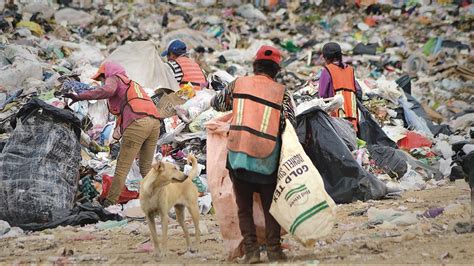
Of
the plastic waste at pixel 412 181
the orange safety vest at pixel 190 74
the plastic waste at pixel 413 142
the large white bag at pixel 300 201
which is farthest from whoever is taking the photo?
the orange safety vest at pixel 190 74

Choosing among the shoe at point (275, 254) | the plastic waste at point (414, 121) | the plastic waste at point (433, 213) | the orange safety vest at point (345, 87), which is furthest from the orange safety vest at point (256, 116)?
the plastic waste at point (414, 121)

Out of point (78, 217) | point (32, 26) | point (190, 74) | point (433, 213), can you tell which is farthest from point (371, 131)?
point (32, 26)

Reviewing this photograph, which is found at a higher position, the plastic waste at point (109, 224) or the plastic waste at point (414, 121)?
the plastic waste at point (414, 121)

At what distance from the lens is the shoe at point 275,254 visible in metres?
4.83

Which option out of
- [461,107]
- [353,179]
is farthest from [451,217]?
[461,107]

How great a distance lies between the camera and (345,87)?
8.45m

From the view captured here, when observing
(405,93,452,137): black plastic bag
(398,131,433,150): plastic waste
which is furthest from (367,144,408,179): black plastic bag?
(405,93,452,137): black plastic bag

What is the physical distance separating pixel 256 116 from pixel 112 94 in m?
2.83

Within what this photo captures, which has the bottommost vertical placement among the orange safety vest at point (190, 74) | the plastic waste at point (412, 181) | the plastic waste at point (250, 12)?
the plastic waste at point (412, 181)

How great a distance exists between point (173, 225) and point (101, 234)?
0.63 metres

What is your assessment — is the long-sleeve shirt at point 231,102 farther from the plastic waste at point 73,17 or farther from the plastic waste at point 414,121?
the plastic waste at point 73,17

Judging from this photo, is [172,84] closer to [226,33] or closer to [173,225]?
[173,225]

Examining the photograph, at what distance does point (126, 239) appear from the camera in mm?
6246

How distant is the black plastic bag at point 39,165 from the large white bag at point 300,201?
2725 mm
